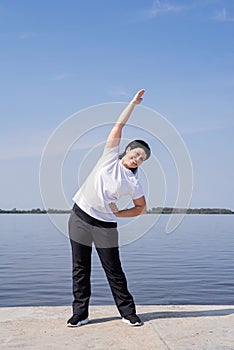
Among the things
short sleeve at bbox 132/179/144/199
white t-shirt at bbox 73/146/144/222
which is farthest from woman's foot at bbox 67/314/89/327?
short sleeve at bbox 132/179/144/199

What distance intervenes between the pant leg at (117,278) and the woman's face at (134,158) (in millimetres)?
756

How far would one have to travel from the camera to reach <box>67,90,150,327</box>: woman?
215 inches

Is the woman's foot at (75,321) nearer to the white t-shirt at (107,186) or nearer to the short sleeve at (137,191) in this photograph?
the white t-shirt at (107,186)

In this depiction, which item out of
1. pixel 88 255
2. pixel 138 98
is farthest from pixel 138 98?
pixel 88 255

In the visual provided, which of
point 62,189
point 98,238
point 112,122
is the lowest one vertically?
point 98,238

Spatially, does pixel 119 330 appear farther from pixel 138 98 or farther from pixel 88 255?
pixel 138 98

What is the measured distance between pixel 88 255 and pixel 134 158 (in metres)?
→ 0.96

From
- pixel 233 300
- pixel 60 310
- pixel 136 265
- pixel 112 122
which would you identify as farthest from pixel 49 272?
pixel 112 122

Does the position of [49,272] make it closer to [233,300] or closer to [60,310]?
[233,300]

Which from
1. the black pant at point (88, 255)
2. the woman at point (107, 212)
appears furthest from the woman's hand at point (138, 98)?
the black pant at point (88, 255)

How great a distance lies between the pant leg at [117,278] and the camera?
565 centimetres

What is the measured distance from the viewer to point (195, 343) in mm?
5020

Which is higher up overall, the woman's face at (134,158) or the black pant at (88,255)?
the woman's face at (134,158)

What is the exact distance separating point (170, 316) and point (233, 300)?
598 cm
